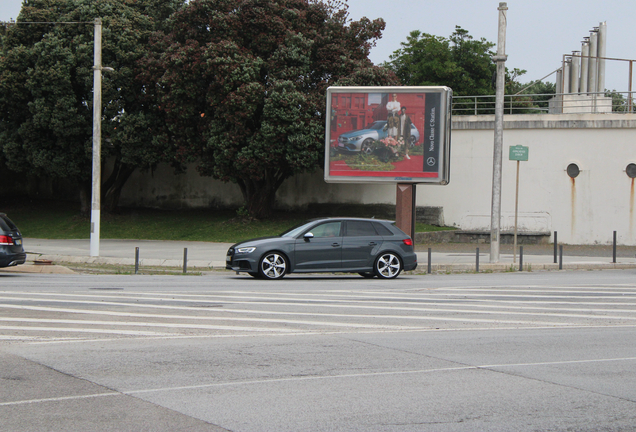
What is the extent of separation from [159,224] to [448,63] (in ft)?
104

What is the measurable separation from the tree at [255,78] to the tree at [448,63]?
24896mm

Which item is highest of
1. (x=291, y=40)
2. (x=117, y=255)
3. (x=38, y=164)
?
(x=291, y=40)

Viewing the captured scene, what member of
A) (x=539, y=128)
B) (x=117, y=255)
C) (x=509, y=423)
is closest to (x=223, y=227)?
(x=117, y=255)

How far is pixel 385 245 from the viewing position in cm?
1738

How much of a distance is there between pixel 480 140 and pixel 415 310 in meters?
22.5

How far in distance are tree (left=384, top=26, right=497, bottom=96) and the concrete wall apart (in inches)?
983

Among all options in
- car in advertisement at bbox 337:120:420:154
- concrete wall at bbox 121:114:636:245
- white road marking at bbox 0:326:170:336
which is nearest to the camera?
white road marking at bbox 0:326:170:336

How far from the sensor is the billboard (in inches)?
898

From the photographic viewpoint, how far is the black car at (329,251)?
16.5m

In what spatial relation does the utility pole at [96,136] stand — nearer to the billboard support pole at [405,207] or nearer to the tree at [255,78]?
the tree at [255,78]

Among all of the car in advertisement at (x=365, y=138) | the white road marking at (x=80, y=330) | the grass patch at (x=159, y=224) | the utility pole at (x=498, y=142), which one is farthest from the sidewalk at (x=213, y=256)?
the white road marking at (x=80, y=330)

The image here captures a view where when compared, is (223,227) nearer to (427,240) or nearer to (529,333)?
(427,240)

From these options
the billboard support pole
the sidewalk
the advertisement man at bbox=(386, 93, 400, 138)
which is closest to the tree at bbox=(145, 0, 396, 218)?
the sidewalk

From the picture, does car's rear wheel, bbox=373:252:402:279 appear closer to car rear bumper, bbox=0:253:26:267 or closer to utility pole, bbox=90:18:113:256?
car rear bumper, bbox=0:253:26:267
